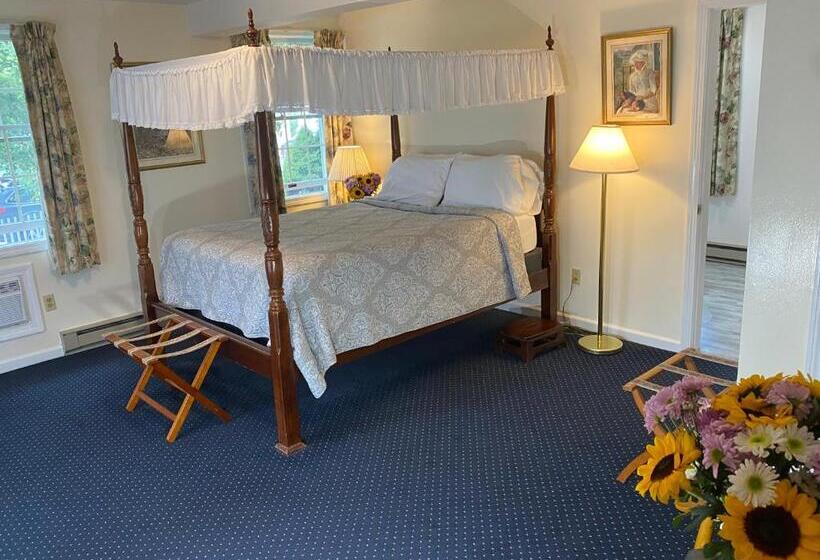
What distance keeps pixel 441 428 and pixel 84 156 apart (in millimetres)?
3016

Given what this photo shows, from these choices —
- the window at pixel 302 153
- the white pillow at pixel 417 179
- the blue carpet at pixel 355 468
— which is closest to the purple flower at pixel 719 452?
the blue carpet at pixel 355 468

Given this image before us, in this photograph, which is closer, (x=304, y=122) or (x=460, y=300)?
(x=460, y=300)

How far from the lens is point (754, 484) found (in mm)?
879

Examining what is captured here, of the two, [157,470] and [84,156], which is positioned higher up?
[84,156]

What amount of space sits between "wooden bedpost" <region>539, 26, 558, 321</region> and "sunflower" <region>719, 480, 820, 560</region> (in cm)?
357

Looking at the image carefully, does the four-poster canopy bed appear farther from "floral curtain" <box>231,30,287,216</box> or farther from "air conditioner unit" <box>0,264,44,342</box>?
"floral curtain" <box>231,30,287,216</box>

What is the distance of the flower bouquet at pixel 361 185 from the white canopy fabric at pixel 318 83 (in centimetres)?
181

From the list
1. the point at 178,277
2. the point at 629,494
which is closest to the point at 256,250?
the point at 178,277

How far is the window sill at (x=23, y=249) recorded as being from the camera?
4227mm

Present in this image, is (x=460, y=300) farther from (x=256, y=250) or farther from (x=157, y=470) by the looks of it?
(x=157, y=470)

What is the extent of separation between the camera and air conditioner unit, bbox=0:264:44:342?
4.23 m

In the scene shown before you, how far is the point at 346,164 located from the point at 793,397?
15.6ft

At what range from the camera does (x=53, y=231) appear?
4305 millimetres

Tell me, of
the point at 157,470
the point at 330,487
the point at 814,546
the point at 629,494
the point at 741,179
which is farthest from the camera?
the point at 741,179
